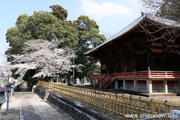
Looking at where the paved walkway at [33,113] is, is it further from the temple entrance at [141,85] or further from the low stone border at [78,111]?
the temple entrance at [141,85]

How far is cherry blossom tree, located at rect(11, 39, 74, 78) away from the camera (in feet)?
74.2

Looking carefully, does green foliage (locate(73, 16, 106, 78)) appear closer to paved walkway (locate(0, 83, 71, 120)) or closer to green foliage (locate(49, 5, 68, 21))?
green foliage (locate(49, 5, 68, 21))

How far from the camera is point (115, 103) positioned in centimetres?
526

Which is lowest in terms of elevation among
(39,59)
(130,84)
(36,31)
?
(130,84)

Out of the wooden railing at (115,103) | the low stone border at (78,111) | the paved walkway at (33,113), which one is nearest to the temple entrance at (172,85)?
the wooden railing at (115,103)

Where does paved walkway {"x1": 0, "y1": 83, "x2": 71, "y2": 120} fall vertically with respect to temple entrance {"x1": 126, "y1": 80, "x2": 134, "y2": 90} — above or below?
below

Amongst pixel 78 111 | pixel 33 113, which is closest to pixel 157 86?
pixel 78 111

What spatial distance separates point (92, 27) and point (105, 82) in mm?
18719

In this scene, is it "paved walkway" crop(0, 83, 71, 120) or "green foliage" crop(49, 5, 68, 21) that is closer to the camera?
"paved walkway" crop(0, 83, 71, 120)

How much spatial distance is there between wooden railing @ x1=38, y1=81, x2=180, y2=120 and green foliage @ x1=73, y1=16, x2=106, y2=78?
73.6 ft

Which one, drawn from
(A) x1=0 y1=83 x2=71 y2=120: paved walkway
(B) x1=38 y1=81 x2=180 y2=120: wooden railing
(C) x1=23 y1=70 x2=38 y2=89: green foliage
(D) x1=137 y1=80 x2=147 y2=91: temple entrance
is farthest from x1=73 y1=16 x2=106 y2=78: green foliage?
(B) x1=38 y1=81 x2=180 y2=120: wooden railing

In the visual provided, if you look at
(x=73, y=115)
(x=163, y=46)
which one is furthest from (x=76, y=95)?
(x=163, y=46)

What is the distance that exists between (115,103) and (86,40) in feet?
94.3

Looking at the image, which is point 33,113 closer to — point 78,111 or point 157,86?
point 78,111
